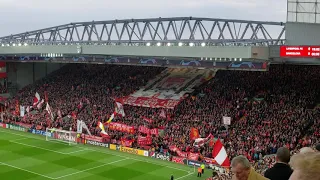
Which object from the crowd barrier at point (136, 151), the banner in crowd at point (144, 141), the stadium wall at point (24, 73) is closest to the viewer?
the crowd barrier at point (136, 151)

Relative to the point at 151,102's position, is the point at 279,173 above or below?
above

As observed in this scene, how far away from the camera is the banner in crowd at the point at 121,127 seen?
43.1 metres

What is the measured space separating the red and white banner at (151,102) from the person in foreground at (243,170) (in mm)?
41744

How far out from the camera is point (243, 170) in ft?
16.1

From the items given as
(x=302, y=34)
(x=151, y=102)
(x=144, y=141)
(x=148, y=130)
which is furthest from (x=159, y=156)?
(x=302, y=34)

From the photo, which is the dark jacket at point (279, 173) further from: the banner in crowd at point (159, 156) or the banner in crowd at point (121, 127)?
the banner in crowd at point (121, 127)

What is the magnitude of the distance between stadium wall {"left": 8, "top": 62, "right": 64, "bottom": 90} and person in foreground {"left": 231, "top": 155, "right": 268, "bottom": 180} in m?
68.2

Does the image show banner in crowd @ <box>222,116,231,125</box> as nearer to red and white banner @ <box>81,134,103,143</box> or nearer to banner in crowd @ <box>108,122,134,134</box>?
banner in crowd @ <box>108,122,134,134</box>

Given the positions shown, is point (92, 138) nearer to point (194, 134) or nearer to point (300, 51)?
point (194, 134)

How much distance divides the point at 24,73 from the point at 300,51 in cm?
4907

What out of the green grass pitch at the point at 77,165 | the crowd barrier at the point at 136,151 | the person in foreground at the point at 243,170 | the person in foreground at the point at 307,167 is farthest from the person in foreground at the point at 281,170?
the crowd barrier at the point at 136,151

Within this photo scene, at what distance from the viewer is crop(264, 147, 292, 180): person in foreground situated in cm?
559

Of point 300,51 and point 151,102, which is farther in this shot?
point 151,102

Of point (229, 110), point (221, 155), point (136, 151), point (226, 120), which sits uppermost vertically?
point (229, 110)
